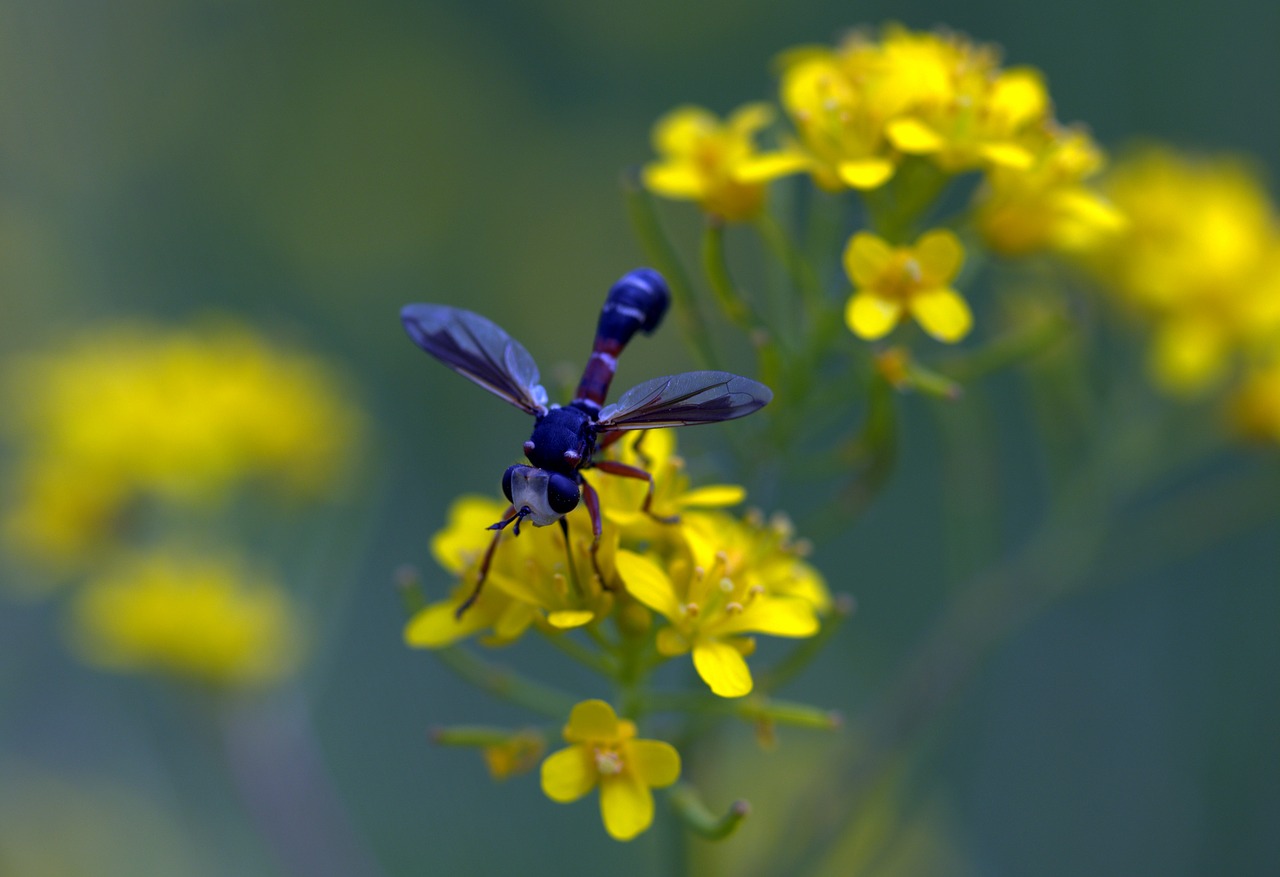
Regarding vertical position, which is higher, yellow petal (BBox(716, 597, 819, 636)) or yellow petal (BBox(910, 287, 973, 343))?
yellow petal (BBox(910, 287, 973, 343))

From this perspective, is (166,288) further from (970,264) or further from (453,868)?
(970,264)

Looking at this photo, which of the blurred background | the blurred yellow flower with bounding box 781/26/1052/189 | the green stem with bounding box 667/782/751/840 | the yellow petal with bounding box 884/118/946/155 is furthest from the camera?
the blurred background

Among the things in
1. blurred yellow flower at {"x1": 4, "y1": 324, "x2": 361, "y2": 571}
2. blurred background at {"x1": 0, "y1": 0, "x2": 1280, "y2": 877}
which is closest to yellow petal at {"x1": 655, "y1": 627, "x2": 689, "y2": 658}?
blurred background at {"x1": 0, "y1": 0, "x2": 1280, "y2": 877}

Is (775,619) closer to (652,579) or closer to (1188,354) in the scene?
(652,579)

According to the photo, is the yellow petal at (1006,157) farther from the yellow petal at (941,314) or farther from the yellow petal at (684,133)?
the yellow petal at (684,133)

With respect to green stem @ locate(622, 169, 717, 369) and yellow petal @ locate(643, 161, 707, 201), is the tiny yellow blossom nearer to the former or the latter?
green stem @ locate(622, 169, 717, 369)

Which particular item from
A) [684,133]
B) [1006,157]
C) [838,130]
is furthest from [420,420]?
[1006,157]

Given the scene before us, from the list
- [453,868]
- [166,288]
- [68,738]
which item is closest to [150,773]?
[68,738]
